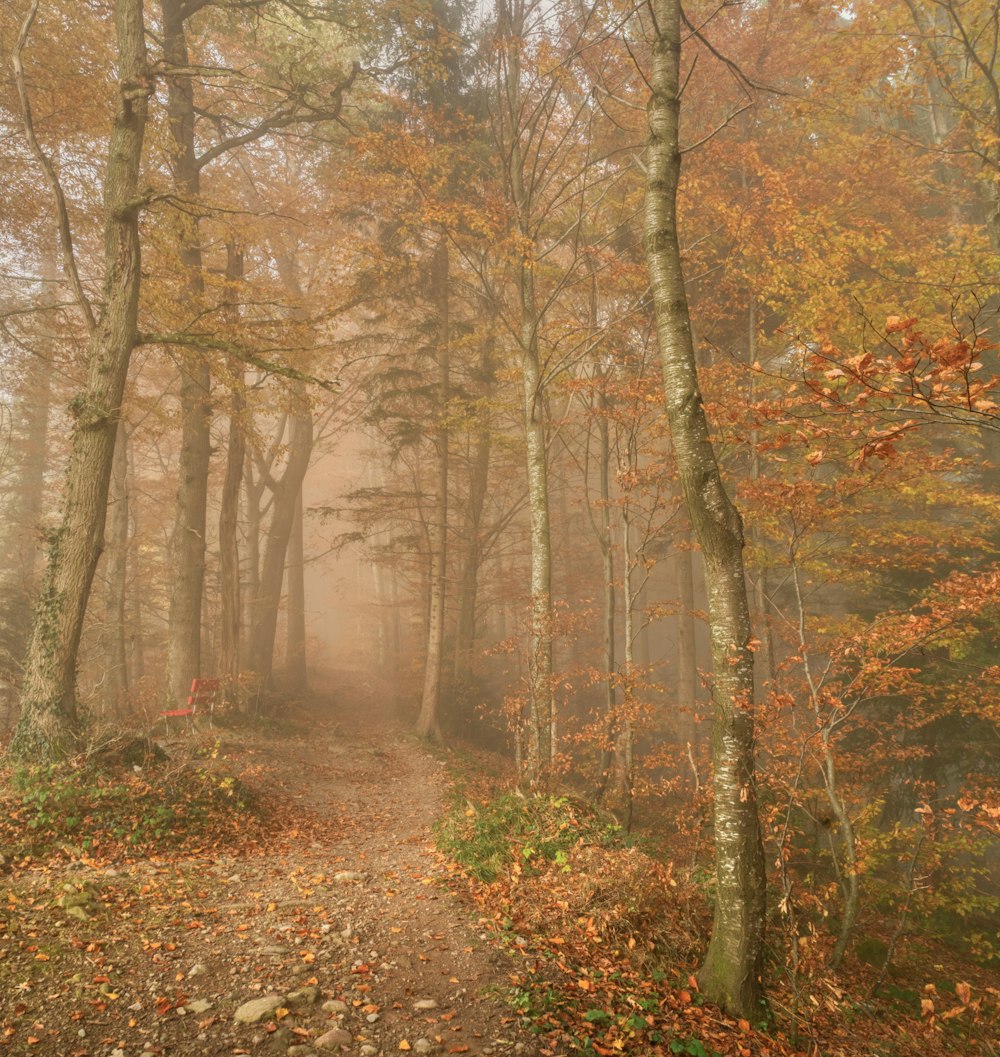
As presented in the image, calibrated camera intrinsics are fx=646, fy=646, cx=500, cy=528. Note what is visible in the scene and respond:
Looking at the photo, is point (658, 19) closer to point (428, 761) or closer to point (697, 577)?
point (428, 761)

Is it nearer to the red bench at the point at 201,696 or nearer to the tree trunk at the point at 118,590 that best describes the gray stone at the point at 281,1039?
the red bench at the point at 201,696

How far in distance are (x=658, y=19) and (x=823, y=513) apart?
6.29 meters

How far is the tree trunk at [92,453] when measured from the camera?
7977 millimetres

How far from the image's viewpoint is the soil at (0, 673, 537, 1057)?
3.98 m

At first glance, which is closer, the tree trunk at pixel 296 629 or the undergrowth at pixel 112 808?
the undergrowth at pixel 112 808

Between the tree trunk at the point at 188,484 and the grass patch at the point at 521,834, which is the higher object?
the tree trunk at the point at 188,484

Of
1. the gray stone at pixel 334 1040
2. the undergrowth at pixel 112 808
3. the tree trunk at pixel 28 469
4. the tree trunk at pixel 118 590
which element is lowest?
the gray stone at pixel 334 1040

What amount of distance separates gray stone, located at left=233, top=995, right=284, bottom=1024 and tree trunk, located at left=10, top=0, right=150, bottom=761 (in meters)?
5.01

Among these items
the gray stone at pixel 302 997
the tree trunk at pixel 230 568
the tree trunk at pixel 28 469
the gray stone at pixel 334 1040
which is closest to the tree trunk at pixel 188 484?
the tree trunk at pixel 230 568

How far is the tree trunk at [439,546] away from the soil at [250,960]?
27.7ft

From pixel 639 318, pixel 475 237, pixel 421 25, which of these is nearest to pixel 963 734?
pixel 639 318

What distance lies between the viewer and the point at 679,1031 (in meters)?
4.50

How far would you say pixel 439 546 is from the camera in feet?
55.5

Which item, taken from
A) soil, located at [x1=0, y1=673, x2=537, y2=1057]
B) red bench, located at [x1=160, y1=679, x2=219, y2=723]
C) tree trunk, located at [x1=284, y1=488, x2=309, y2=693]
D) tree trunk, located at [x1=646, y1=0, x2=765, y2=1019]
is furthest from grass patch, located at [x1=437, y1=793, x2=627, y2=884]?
tree trunk, located at [x1=284, y1=488, x2=309, y2=693]
